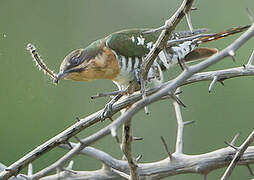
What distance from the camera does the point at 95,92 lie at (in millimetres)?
3457

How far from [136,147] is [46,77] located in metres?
1.91

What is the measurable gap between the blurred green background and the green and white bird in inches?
58.5

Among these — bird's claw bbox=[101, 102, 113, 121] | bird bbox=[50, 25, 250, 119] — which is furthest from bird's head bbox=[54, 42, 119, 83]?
bird's claw bbox=[101, 102, 113, 121]

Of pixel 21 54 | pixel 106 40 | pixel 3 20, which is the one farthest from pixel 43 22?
pixel 106 40

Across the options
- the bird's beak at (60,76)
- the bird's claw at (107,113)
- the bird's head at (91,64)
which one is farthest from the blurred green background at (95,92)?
the bird's claw at (107,113)

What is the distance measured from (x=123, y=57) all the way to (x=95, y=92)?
172 centimetres

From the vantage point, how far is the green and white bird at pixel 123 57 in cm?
169

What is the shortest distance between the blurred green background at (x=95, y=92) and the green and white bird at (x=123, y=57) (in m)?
1.49

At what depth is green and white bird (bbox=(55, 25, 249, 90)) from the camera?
169 cm

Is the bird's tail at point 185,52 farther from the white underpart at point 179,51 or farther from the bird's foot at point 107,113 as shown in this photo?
the bird's foot at point 107,113

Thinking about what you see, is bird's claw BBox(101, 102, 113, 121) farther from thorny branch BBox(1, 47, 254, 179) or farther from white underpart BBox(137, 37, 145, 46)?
white underpart BBox(137, 37, 145, 46)

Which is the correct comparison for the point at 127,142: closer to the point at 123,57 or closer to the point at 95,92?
the point at 123,57

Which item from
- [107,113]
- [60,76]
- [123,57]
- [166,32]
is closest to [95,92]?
[123,57]

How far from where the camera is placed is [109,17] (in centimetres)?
373
